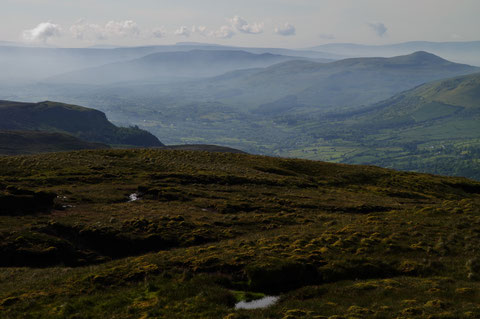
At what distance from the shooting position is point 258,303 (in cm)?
2441

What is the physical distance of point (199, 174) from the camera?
68.4m

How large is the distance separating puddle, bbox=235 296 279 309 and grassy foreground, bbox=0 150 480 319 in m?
0.66

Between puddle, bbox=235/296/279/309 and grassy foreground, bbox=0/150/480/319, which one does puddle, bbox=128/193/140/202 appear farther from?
puddle, bbox=235/296/279/309

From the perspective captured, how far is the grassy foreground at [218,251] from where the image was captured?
76.8ft

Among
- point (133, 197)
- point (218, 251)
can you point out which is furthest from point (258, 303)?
point (133, 197)

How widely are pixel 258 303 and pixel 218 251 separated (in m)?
9.04

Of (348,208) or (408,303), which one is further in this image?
(348,208)

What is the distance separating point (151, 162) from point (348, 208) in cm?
4560

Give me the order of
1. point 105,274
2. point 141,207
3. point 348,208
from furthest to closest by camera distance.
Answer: point 348,208 < point 141,207 < point 105,274

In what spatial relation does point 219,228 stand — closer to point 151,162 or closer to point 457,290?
point 457,290

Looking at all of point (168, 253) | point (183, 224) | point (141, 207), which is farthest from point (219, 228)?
point (141, 207)

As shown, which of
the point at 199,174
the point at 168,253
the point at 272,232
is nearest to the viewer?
the point at 168,253

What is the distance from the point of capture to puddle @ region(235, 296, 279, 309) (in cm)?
2383

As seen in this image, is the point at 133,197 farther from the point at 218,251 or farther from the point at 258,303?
the point at 258,303
